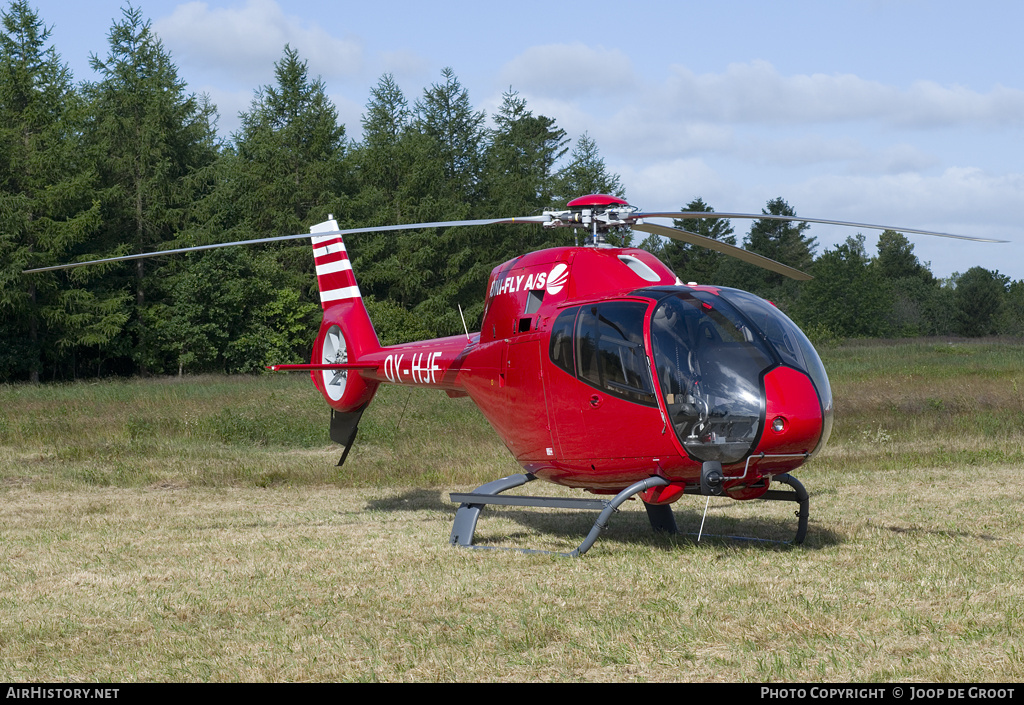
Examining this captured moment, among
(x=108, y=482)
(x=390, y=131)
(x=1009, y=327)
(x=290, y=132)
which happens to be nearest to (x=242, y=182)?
(x=290, y=132)

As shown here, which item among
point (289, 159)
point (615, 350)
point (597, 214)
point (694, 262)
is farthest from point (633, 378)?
point (694, 262)

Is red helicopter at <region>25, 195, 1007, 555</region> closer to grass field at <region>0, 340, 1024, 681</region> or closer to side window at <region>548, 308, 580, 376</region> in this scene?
side window at <region>548, 308, 580, 376</region>

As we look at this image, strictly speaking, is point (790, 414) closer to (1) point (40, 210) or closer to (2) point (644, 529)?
(2) point (644, 529)

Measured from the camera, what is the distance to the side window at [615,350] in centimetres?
748

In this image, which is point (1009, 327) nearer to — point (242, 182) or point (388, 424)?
point (242, 182)

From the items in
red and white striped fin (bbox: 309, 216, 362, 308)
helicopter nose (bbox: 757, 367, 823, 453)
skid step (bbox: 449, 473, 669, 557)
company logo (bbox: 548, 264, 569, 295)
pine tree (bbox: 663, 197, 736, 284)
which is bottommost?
skid step (bbox: 449, 473, 669, 557)

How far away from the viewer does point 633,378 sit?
24.7ft

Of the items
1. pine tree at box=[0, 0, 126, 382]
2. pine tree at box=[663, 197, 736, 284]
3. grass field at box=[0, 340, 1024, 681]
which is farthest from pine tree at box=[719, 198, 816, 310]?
grass field at box=[0, 340, 1024, 681]

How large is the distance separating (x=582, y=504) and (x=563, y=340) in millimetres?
1467

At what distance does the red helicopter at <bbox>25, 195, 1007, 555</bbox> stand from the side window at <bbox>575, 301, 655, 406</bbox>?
0.04ft

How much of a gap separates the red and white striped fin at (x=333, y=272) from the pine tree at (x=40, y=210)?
988 inches

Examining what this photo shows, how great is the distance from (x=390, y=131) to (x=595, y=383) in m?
44.0

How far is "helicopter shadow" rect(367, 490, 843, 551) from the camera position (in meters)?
8.68

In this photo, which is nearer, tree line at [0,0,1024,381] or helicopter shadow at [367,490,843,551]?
helicopter shadow at [367,490,843,551]
